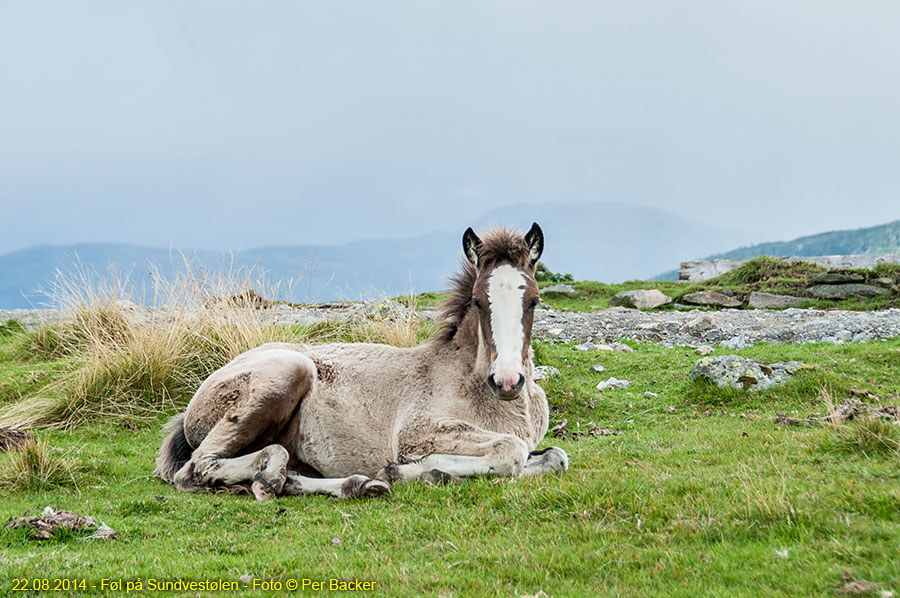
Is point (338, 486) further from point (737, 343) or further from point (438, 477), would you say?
point (737, 343)

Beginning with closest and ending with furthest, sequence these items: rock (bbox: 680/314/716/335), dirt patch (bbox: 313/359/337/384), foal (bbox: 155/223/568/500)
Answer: foal (bbox: 155/223/568/500) < dirt patch (bbox: 313/359/337/384) < rock (bbox: 680/314/716/335)

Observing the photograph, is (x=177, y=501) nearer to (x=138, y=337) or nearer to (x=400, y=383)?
(x=400, y=383)

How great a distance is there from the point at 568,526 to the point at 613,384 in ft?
25.3

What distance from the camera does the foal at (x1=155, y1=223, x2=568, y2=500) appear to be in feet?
21.7

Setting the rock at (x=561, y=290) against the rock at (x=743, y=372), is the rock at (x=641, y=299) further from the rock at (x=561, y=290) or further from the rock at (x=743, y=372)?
the rock at (x=743, y=372)

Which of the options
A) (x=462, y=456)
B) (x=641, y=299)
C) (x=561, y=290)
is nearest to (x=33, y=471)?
(x=462, y=456)

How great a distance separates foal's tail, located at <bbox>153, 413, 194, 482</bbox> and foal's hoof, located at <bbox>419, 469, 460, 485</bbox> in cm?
319

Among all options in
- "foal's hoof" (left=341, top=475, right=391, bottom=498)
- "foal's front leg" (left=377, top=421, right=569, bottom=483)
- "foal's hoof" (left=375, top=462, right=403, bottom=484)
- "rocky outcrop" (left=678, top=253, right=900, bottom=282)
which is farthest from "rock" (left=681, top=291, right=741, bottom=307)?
"foal's hoof" (left=341, top=475, right=391, bottom=498)

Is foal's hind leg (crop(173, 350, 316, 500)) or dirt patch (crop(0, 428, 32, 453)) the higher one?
foal's hind leg (crop(173, 350, 316, 500))

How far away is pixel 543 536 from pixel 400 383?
10.5 ft

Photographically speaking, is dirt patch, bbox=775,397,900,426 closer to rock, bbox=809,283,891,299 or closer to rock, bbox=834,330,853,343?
rock, bbox=834,330,853,343

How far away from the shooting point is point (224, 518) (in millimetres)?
6023

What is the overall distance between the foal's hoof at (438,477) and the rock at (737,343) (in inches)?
415


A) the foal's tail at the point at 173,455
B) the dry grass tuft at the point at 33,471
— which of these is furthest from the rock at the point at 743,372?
the dry grass tuft at the point at 33,471
